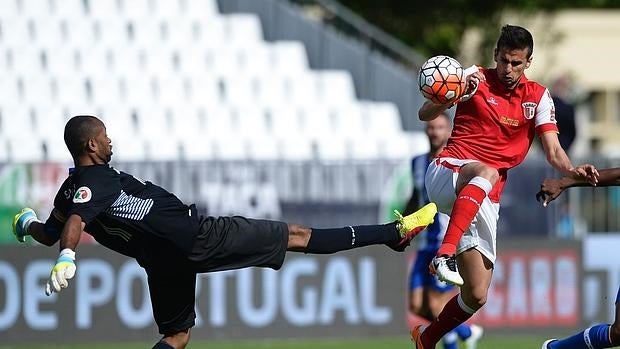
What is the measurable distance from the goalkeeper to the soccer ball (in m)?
0.85

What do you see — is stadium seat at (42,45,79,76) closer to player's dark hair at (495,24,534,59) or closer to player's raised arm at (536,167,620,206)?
player's dark hair at (495,24,534,59)

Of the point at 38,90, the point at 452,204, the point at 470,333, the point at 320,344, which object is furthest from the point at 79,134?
the point at 38,90

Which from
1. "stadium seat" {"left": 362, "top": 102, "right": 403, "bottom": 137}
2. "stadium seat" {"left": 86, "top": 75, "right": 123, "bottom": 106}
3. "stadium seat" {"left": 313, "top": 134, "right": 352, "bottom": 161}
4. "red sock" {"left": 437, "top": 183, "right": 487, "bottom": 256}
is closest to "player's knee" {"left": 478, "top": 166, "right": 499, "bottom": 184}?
"red sock" {"left": 437, "top": 183, "right": 487, "bottom": 256}

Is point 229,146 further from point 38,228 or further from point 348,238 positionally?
point 38,228

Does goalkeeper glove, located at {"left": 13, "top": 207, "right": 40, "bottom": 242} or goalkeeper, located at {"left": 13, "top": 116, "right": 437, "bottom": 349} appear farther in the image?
goalkeeper glove, located at {"left": 13, "top": 207, "right": 40, "bottom": 242}

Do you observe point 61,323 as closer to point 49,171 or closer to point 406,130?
point 49,171

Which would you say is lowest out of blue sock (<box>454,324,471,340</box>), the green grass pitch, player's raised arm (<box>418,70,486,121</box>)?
the green grass pitch

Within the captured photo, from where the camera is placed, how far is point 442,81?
28.7ft

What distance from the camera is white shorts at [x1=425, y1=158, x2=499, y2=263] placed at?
919 cm

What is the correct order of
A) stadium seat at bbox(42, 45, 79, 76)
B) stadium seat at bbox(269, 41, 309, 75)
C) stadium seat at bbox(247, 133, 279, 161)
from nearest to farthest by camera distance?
stadium seat at bbox(247, 133, 279, 161) → stadium seat at bbox(42, 45, 79, 76) → stadium seat at bbox(269, 41, 309, 75)

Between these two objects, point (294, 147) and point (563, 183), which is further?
point (294, 147)

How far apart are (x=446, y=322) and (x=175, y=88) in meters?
10.0

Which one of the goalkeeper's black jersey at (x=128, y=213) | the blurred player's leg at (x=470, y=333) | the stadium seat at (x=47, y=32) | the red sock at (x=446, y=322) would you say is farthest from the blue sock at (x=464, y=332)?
the stadium seat at (x=47, y=32)

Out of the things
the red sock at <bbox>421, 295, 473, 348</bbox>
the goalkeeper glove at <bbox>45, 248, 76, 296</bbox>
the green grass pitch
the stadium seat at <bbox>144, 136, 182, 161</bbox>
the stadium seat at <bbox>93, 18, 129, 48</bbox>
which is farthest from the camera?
the stadium seat at <bbox>93, 18, 129, 48</bbox>
